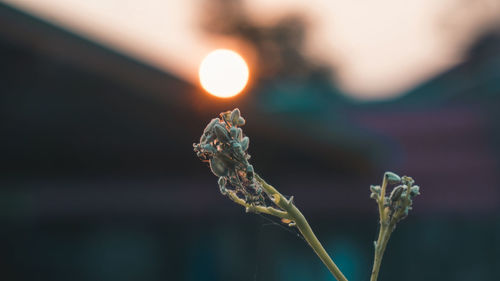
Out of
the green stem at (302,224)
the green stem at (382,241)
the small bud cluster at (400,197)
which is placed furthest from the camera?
the small bud cluster at (400,197)

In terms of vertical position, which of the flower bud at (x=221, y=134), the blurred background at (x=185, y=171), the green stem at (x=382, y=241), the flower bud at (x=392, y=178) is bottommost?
the green stem at (x=382, y=241)

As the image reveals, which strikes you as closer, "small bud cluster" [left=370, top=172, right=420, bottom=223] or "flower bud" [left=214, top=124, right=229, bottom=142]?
"flower bud" [left=214, top=124, right=229, bottom=142]

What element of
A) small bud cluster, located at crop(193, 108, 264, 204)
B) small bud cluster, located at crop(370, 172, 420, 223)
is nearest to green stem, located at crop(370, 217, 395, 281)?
small bud cluster, located at crop(370, 172, 420, 223)

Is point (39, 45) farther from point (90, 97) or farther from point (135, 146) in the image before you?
point (135, 146)

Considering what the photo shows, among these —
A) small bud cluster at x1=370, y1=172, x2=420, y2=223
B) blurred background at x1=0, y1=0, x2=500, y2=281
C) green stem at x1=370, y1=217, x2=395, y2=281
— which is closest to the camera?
green stem at x1=370, y1=217, x2=395, y2=281

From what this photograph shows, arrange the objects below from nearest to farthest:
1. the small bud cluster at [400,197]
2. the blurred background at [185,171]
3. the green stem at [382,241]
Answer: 1. the green stem at [382,241]
2. the small bud cluster at [400,197]
3. the blurred background at [185,171]

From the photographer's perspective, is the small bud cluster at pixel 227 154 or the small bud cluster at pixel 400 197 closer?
the small bud cluster at pixel 227 154

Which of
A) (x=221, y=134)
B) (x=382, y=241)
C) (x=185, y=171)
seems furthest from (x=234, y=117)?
(x=185, y=171)

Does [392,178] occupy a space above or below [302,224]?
above

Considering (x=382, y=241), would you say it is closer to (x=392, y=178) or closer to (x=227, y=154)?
(x=392, y=178)

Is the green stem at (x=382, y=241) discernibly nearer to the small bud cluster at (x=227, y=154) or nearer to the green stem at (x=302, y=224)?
the green stem at (x=302, y=224)

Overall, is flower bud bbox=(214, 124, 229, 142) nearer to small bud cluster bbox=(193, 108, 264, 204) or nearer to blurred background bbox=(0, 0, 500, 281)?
small bud cluster bbox=(193, 108, 264, 204)

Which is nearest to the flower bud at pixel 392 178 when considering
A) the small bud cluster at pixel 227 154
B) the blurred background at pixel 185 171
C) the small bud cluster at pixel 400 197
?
the small bud cluster at pixel 400 197
